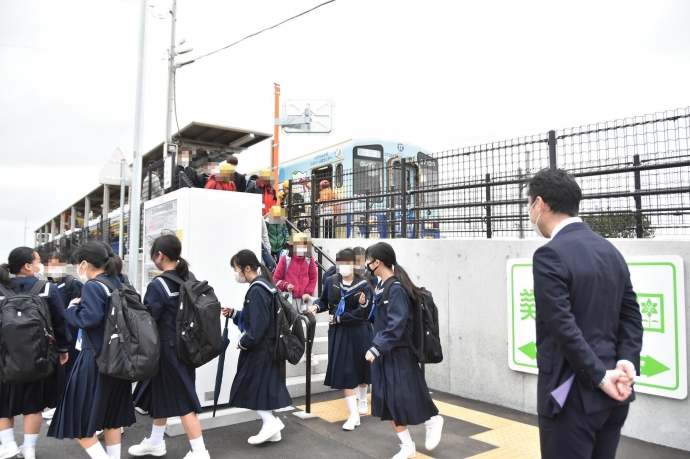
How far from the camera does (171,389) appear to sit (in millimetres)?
3955

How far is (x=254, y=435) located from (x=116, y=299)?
216 centimetres

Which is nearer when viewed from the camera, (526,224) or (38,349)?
(38,349)

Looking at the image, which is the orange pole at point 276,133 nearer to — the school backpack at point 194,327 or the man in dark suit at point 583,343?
the school backpack at point 194,327

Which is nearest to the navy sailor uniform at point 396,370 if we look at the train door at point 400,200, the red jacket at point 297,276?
the red jacket at point 297,276

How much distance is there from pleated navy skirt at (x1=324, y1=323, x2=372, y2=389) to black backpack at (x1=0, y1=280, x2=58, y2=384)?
258 cm

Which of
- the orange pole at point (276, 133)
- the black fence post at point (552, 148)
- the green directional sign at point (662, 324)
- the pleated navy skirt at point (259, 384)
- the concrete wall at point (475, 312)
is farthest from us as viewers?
the orange pole at point (276, 133)

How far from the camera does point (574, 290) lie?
7.09ft

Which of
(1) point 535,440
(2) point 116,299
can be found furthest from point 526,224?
(2) point 116,299

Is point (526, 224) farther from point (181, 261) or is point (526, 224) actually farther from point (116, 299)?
point (116, 299)

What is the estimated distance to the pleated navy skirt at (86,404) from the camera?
11.6 ft

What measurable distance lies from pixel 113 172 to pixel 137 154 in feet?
1.95

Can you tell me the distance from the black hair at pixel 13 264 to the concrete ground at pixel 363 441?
1547mm

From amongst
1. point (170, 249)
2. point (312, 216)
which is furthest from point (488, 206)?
point (170, 249)

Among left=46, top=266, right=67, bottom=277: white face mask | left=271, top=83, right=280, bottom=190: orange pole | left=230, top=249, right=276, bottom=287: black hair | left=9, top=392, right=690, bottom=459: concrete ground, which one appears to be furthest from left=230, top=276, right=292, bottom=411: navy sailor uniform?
left=271, top=83, right=280, bottom=190: orange pole
